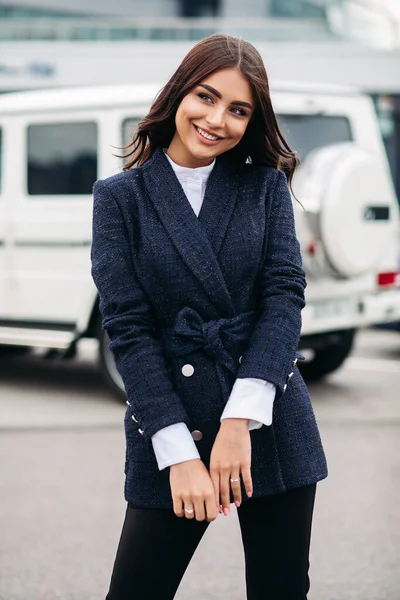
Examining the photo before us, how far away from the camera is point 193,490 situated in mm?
1895

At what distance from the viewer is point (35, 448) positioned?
561cm

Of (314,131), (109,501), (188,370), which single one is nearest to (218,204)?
(188,370)

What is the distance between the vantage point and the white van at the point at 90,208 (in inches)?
253

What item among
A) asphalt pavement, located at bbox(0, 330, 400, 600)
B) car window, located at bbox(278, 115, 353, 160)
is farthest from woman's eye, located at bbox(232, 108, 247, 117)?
car window, located at bbox(278, 115, 353, 160)

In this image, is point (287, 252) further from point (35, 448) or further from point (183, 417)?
point (35, 448)

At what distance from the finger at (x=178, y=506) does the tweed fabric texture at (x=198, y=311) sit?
0.29 ft

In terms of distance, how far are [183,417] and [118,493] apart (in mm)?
2902

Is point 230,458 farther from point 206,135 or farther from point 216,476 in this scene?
point 206,135

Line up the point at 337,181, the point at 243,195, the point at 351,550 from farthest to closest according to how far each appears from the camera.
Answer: the point at 337,181 → the point at 351,550 → the point at 243,195

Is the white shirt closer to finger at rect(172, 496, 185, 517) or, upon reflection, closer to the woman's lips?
finger at rect(172, 496, 185, 517)

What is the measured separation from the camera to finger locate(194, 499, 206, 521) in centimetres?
189

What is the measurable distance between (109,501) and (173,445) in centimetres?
278

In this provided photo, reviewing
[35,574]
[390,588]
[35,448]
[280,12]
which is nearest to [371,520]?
[390,588]

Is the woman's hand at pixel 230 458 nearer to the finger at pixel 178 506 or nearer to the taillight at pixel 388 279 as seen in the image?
the finger at pixel 178 506
